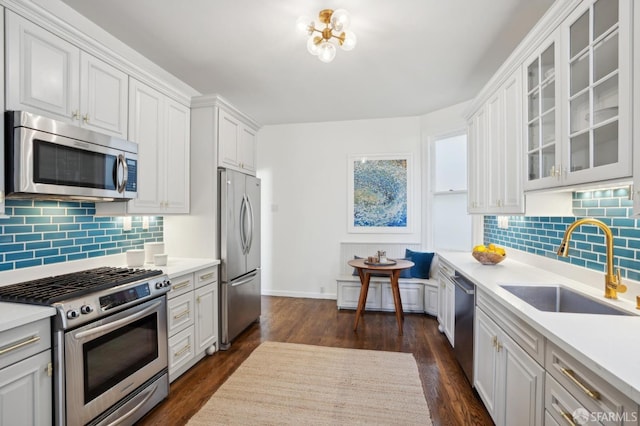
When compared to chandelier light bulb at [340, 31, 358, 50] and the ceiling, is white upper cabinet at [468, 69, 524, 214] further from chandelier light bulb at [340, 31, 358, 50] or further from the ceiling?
chandelier light bulb at [340, 31, 358, 50]

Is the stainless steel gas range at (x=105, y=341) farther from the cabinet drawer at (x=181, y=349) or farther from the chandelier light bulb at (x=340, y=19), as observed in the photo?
the chandelier light bulb at (x=340, y=19)

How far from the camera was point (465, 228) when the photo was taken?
4023 millimetres

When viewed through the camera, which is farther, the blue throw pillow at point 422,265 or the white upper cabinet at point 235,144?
the blue throw pillow at point 422,265

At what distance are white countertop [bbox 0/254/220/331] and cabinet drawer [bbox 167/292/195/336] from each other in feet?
0.73

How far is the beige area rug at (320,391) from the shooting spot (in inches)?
78.8

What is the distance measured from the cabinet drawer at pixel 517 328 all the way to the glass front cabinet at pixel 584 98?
2.45 feet

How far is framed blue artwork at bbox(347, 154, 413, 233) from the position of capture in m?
4.60

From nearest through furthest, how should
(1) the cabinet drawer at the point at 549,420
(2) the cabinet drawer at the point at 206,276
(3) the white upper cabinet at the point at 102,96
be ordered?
(1) the cabinet drawer at the point at 549,420 → (3) the white upper cabinet at the point at 102,96 → (2) the cabinet drawer at the point at 206,276

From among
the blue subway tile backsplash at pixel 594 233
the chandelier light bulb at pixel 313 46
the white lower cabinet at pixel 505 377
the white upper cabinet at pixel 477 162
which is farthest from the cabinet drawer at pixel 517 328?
the chandelier light bulb at pixel 313 46

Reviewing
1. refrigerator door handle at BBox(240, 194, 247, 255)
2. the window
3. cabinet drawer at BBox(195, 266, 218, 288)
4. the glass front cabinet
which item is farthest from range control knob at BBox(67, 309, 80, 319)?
the window

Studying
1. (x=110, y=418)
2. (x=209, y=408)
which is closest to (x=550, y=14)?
(x=209, y=408)

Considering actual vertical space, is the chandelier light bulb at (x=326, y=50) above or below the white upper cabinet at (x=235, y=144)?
above

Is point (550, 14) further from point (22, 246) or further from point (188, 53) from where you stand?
point (22, 246)

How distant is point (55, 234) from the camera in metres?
2.07
